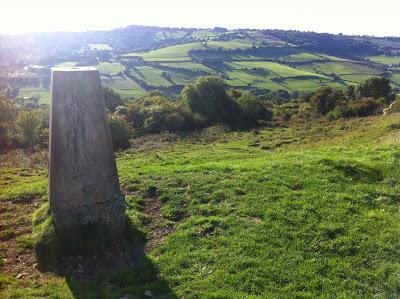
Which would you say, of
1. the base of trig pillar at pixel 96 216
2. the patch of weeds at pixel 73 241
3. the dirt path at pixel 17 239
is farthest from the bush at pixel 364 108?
the patch of weeds at pixel 73 241

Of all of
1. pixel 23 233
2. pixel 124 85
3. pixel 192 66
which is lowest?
pixel 124 85

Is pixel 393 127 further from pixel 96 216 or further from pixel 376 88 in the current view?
pixel 376 88

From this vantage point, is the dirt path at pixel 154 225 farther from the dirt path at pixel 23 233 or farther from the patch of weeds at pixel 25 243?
the patch of weeds at pixel 25 243

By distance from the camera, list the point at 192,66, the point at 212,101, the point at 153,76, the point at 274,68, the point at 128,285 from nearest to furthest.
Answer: the point at 128,285 → the point at 212,101 → the point at 153,76 → the point at 192,66 → the point at 274,68

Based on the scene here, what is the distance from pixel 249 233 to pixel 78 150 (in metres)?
5.21

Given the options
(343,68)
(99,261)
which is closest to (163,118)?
(99,261)

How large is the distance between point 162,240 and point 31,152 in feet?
96.7

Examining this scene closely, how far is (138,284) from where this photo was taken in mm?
10000

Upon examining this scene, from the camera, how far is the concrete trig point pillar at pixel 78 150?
11.3 m

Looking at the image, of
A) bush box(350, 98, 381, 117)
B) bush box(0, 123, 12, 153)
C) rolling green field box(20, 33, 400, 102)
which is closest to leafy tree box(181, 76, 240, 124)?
bush box(350, 98, 381, 117)

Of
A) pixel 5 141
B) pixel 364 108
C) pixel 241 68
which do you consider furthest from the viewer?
pixel 241 68

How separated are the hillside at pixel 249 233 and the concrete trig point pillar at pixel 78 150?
1.55 m

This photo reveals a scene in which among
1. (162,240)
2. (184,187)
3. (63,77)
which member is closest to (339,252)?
Answer: (162,240)

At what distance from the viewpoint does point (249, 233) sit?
11.5 meters
